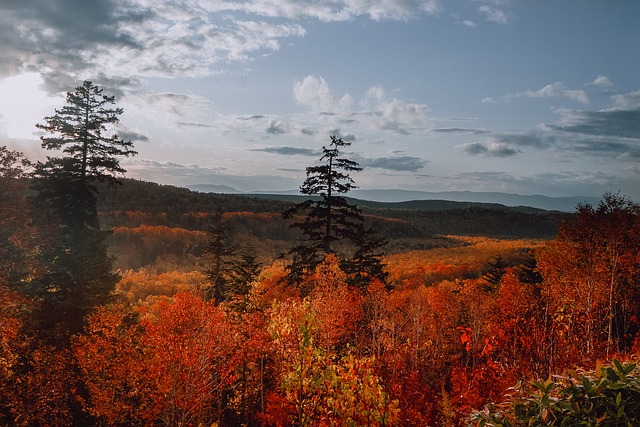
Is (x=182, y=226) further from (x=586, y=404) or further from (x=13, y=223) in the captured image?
(x=586, y=404)

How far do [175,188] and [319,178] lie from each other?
5974 inches

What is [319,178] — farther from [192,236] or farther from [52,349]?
[192,236]

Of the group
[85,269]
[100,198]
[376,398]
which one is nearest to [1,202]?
[85,269]

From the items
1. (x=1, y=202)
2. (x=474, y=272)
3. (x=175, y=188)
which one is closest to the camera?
(x=1, y=202)

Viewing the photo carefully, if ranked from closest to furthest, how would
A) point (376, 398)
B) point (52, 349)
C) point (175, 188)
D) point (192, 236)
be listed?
point (376, 398), point (52, 349), point (192, 236), point (175, 188)

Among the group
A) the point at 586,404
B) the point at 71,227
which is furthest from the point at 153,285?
the point at 586,404

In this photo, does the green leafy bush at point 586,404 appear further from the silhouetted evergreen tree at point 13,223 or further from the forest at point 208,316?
→ the silhouetted evergreen tree at point 13,223

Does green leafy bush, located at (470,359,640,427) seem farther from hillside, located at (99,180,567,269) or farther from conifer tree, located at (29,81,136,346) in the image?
hillside, located at (99,180,567,269)

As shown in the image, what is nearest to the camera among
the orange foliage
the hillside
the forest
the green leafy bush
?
the green leafy bush

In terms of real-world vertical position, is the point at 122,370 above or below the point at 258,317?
below

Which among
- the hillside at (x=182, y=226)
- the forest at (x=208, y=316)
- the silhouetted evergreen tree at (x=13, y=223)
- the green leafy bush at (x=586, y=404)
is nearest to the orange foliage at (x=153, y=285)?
the hillside at (x=182, y=226)

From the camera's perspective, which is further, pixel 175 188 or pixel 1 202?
pixel 175 188

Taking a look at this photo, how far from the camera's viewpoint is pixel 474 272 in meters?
81.5

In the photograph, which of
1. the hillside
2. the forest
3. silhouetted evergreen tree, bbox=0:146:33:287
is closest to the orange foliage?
the hillside
